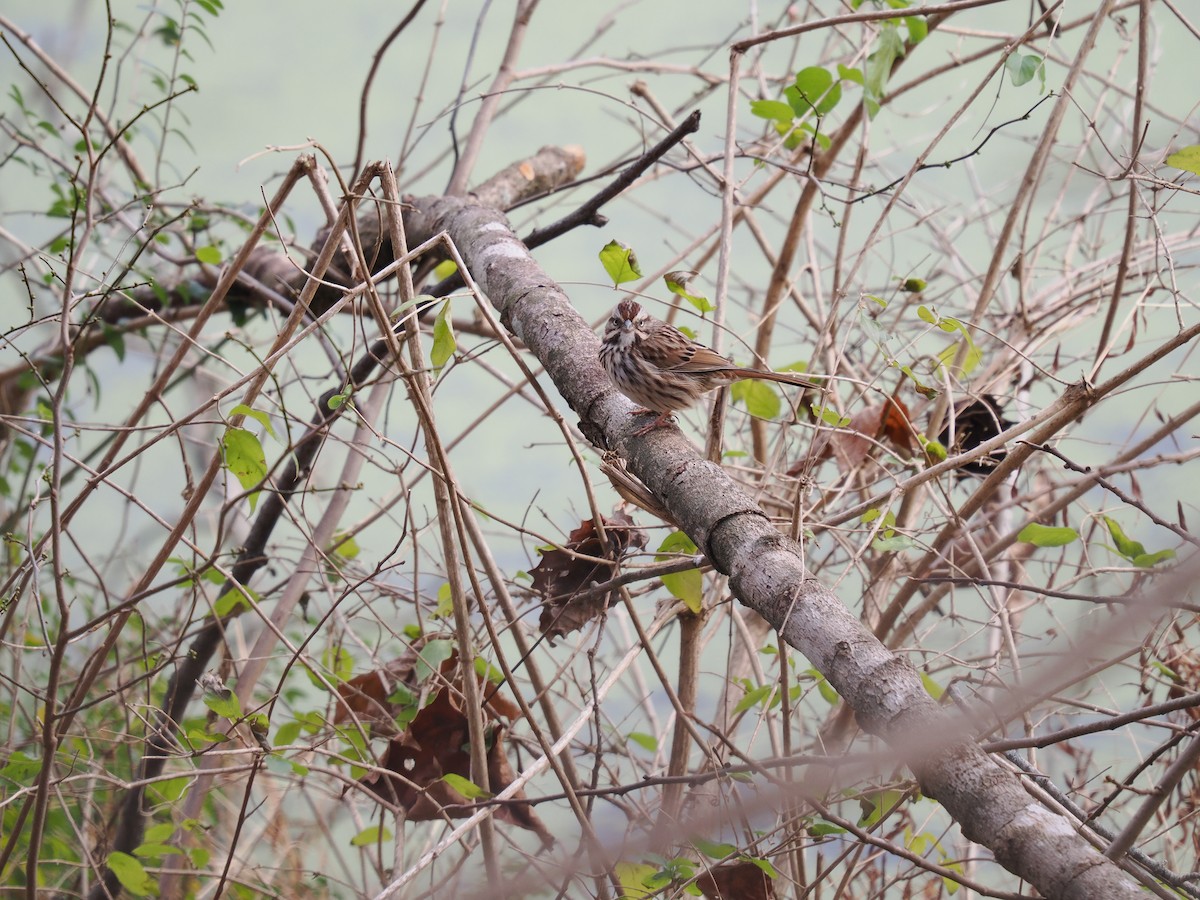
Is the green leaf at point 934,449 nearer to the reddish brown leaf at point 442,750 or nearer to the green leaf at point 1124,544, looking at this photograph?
the green leaf at point 1124,544

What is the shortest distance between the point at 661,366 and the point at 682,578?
706 mm

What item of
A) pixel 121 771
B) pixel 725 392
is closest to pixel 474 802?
pixel 725 392

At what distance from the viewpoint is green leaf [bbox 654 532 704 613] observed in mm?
2057

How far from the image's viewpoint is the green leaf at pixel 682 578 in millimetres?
2057

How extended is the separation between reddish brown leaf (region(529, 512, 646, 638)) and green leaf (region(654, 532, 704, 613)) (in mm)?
118

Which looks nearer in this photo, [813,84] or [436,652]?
[436,652]

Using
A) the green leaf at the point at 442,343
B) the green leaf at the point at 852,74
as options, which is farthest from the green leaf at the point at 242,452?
the green leaf at the point at 852,74

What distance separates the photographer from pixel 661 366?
264 centimetres

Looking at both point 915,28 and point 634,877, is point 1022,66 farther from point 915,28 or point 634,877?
point 634,877

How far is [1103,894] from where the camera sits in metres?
1.07

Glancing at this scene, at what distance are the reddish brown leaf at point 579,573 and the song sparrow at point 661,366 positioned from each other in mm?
312

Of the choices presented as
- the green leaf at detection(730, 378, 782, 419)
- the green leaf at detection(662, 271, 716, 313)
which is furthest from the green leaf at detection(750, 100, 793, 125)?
the green leaf at detection(730, 378, 782, 419)

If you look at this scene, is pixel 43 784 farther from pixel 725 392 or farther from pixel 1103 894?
pixel 1103 894

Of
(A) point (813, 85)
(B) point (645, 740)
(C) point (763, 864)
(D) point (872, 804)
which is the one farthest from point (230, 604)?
(A) point (813, 85)
